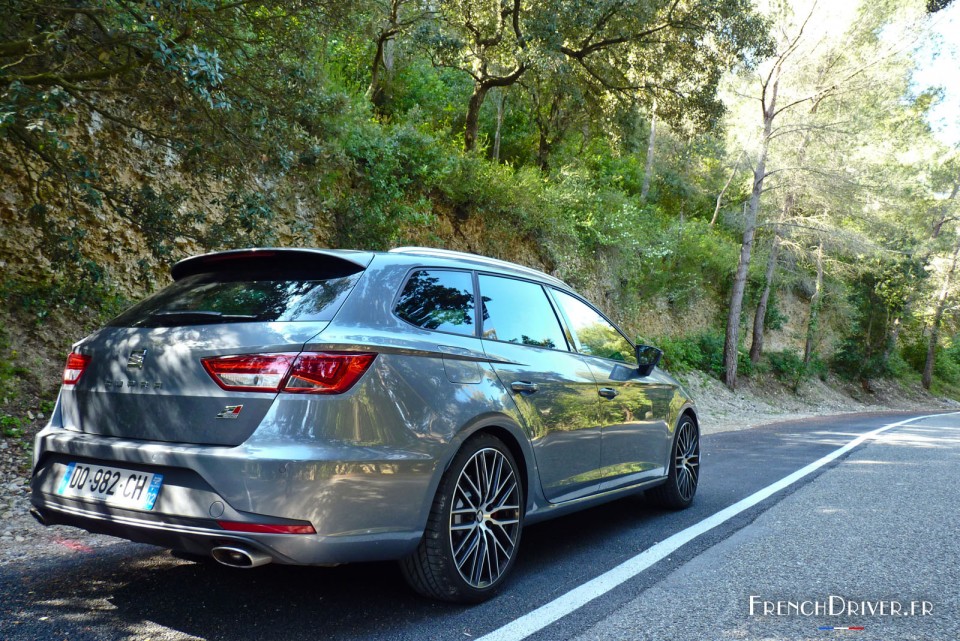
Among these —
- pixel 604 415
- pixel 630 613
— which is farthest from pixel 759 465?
pixel 630 613

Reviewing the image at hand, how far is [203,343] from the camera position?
3.02 m

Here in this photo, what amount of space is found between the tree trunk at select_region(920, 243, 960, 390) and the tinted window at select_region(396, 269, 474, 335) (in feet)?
128

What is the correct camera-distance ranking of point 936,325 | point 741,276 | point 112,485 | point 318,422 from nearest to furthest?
point 318,422 → point 112,485 → point 741,276 → point 936,325

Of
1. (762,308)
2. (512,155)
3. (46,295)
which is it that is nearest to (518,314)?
(46,295)

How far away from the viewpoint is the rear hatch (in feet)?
9.56

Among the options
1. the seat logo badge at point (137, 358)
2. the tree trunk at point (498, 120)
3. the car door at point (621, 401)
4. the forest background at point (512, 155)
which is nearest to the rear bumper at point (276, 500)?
the seat logo badge at point (137, 358)

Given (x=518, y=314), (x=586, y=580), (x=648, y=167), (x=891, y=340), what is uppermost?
(x=648, y=167)

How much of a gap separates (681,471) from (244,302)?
396 centimetres

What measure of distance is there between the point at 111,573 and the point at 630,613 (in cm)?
273

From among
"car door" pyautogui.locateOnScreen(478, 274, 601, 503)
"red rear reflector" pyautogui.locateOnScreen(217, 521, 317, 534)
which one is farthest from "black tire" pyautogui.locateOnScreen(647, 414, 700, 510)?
"red rear reflector" pyautogui.locateOnScreen(217, 521, 317, 534)

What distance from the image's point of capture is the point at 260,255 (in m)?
3.54

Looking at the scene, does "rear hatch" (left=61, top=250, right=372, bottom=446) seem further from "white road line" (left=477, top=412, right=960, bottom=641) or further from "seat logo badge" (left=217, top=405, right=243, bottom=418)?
"white road line" (left=477, top=412, right=960, bottom=641)

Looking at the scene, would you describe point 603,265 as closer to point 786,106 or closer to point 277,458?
point 786,106

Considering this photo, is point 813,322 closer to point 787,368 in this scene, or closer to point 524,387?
point 787,368
